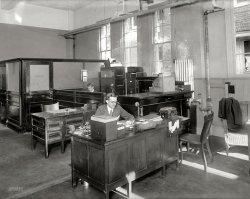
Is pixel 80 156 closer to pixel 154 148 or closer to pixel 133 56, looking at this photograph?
pixel 154 148

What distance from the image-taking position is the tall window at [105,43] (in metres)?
10.3

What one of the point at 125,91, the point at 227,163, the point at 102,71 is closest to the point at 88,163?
the point at 227,163

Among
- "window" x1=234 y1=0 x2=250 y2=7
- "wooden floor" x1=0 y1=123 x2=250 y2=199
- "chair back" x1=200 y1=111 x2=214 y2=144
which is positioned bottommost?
"wooden floor" x1=0 y1=123 x2=250 y2=199

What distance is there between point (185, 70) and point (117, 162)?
468 cm

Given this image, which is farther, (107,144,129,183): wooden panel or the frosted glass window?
the frosted glass window

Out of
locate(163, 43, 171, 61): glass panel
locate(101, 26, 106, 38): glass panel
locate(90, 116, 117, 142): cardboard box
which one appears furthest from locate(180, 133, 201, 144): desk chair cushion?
locate(101, 26, 106, 38): glass panel

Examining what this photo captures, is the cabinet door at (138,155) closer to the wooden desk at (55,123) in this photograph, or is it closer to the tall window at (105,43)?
the wooden desk at (55,123)

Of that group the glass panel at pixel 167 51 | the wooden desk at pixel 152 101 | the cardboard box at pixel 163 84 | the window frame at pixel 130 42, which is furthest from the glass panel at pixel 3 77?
the glass panel at pixel 167 51

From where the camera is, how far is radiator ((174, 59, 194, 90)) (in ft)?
23.1

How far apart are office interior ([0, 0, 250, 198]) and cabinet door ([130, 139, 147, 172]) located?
0.34 metres

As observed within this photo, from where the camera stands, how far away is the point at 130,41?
923 cm

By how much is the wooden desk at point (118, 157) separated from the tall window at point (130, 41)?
5.64 meters

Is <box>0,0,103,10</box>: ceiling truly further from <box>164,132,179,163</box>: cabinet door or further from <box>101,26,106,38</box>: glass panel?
<box>164,132,179,163</box>: cabinet door

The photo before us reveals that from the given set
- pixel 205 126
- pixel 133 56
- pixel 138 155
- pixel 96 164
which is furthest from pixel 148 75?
pixel 96 164
